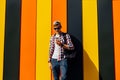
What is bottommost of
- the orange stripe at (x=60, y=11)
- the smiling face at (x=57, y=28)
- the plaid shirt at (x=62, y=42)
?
the plaid shirt at (x=62, y=42)

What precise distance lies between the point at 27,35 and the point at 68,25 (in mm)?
597

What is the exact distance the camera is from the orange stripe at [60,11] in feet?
18.0

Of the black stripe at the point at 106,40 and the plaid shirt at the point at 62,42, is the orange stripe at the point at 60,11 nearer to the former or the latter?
the plaid shirt at the point at 62,42

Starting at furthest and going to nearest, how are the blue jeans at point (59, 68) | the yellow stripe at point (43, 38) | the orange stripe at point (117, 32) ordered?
the yellow stripe at point (43, 38) → the orange stripe at point (117, 32) → the blue jeans at point (59, 68)

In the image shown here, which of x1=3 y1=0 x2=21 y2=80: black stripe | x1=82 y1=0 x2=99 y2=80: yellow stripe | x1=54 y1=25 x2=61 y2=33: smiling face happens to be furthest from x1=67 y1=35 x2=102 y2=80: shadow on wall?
x1=3 y1=0 x2=21 y2=80: black stripe

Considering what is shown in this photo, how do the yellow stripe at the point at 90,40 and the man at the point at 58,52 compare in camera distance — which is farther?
the yellow stripe at the point at 90,40

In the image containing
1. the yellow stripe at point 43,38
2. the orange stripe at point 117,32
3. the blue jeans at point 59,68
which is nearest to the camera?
the blue jeans at point 59,68

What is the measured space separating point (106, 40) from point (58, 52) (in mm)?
741

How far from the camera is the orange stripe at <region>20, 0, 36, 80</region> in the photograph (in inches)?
216

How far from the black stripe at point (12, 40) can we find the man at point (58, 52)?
65 centimetres

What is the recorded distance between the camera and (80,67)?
5379mm

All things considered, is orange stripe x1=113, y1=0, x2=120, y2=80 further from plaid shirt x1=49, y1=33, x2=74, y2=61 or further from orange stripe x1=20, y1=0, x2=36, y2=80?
orange stripe x1=20, y1=0, x2=36, y2=80

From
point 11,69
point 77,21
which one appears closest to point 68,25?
point 77,21

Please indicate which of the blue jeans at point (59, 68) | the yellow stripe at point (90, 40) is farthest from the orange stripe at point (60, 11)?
the blue jeans at point (59, 68)
